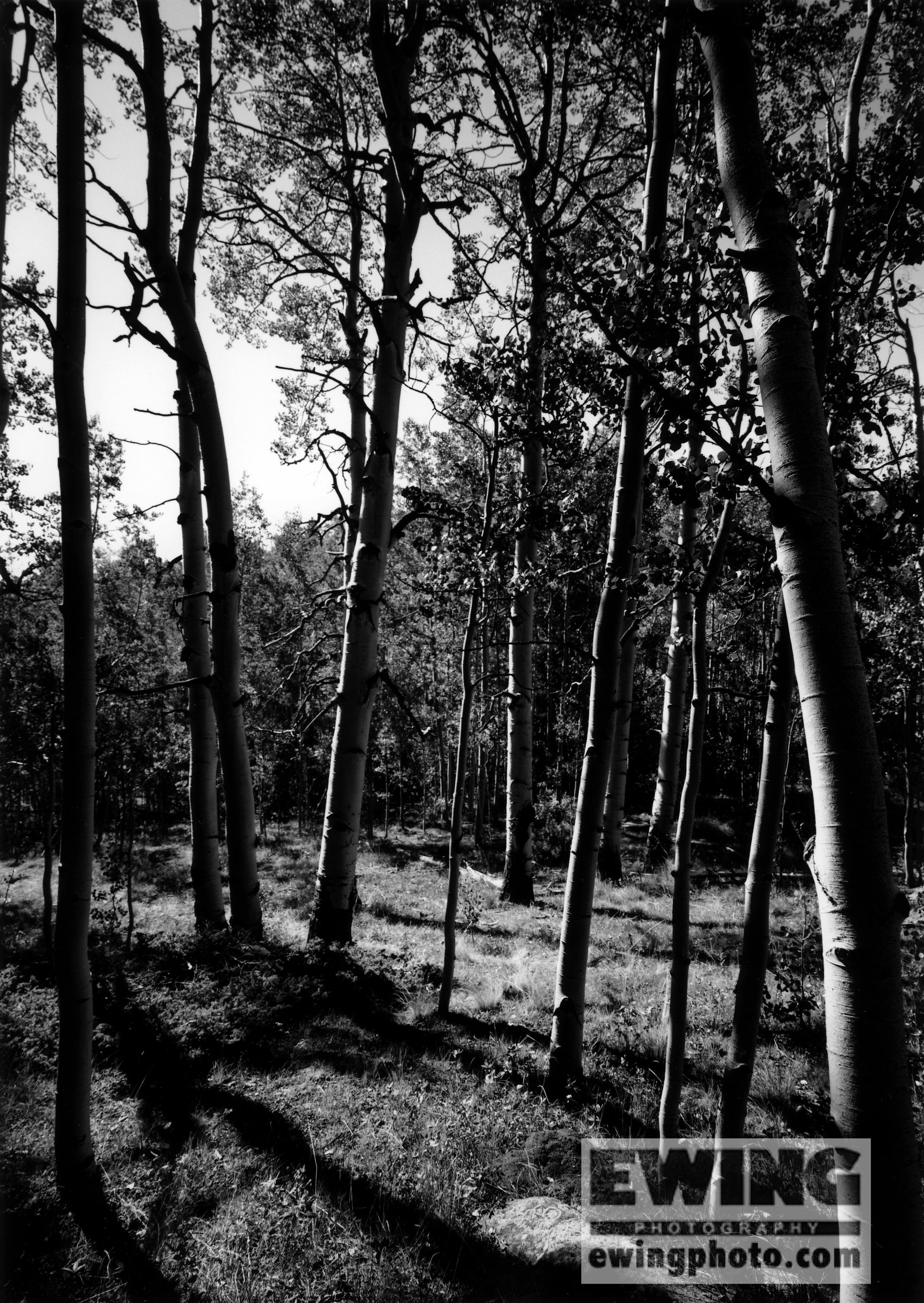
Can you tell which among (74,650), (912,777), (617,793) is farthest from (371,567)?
(912,777)

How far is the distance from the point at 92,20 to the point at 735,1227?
1037 cm

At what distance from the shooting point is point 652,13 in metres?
3.78

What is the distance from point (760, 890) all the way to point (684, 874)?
0.34m

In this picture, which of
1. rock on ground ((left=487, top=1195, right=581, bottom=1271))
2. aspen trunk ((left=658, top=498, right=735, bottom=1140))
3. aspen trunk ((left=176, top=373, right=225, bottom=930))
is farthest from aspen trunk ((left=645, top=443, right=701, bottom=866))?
rock on ground ((left=487, top=1195, right=581, bottom=1271))

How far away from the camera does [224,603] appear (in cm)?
651

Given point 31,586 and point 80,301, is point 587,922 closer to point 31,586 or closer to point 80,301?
point 80,301

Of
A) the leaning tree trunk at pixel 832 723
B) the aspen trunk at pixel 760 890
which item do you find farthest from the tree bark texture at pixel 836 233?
the aspen trunk at pixel 760 890

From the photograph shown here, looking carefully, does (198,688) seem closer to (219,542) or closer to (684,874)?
(219,542)

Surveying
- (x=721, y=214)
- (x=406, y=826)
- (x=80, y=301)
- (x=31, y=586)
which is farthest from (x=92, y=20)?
(x=406, y=826)

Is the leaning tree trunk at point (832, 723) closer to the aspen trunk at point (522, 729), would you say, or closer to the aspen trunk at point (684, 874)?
the aspen trunk at point (684, 874)

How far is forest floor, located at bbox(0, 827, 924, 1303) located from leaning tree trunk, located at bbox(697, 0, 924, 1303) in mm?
1783

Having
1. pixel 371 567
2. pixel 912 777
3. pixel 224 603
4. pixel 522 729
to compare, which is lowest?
pixel 912 777

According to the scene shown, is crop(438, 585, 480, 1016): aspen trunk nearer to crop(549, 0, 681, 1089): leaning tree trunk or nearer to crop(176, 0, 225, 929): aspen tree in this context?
crop(549, 0, 681, 1089): leaning tree trunk

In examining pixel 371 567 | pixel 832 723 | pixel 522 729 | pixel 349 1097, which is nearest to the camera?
pixel 832 723
